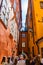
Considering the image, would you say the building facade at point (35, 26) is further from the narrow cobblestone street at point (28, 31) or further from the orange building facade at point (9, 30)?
the orange building facade at point (9, 30)

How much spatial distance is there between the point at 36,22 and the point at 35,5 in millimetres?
703

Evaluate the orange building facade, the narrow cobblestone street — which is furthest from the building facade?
the orange building facade

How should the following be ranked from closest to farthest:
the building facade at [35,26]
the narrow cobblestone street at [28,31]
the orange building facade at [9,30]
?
1. the orange building facade at [9,30]
2. the narrow cobblestone street at [28,31]
3. the building facade at [35,26]

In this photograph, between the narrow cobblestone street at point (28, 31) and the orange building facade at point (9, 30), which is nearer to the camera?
the orange building facade at point (9, 30)

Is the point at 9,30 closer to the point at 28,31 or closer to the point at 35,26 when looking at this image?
the point at 28,31

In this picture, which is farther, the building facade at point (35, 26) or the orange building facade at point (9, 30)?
the building facade at point (35, 26)

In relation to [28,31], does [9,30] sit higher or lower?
higher

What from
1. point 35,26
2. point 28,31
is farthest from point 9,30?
point 35,26

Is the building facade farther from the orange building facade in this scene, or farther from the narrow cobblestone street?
the orange building facade

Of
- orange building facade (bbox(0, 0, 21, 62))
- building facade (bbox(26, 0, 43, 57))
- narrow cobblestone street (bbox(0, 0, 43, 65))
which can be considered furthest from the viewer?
building facade (bbox(26, 0, 43, 57))

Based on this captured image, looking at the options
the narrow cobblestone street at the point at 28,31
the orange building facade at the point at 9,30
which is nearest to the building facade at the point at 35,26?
the narrow cobblestone street at the point at 28,31

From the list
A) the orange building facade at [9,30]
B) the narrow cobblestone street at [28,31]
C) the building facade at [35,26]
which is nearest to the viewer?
→ the orange building facade at [9,30]

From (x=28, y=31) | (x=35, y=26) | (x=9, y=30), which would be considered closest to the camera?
(x=9, y=30)

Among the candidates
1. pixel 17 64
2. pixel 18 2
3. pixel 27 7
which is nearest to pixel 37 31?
pixel 27 7
